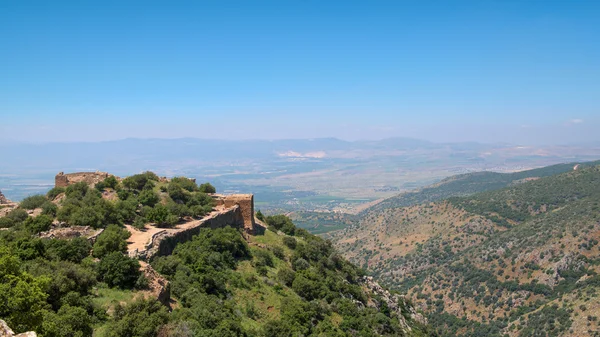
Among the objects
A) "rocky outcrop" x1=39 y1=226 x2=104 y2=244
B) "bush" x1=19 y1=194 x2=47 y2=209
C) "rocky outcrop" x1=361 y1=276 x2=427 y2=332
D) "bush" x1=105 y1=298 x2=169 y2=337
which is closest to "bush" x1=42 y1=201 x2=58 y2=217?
"bush" x1=19 y1=194 x2=47 y2=209

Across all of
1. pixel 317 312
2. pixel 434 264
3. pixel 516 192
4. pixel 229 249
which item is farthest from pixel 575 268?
pixel 229 249

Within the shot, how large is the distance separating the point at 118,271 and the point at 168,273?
420 cm

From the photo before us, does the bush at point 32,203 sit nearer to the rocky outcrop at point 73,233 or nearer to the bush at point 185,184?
the rocky outcrop at point 73,233

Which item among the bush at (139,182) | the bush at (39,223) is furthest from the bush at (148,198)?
the bush at (39,223)

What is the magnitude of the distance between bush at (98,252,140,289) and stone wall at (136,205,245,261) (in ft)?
8.37

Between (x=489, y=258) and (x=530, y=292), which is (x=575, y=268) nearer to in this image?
(x=530, y=292)

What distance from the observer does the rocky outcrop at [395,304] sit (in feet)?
120

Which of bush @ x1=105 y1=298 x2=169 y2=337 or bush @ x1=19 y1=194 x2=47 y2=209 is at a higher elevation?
bush @ x1=19 y1=194 x2=47 y2=209

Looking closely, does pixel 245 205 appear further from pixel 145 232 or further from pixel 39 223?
pixel 39 223

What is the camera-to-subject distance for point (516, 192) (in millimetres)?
95188

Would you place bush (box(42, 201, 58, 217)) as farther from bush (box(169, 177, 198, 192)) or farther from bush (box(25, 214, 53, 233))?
bush (box(169, 177, 198, 192))

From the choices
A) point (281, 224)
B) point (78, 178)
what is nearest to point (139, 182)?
point (78, 178)

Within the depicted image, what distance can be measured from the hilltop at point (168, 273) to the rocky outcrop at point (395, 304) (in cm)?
15

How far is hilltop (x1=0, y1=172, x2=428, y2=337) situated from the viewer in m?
14.2
